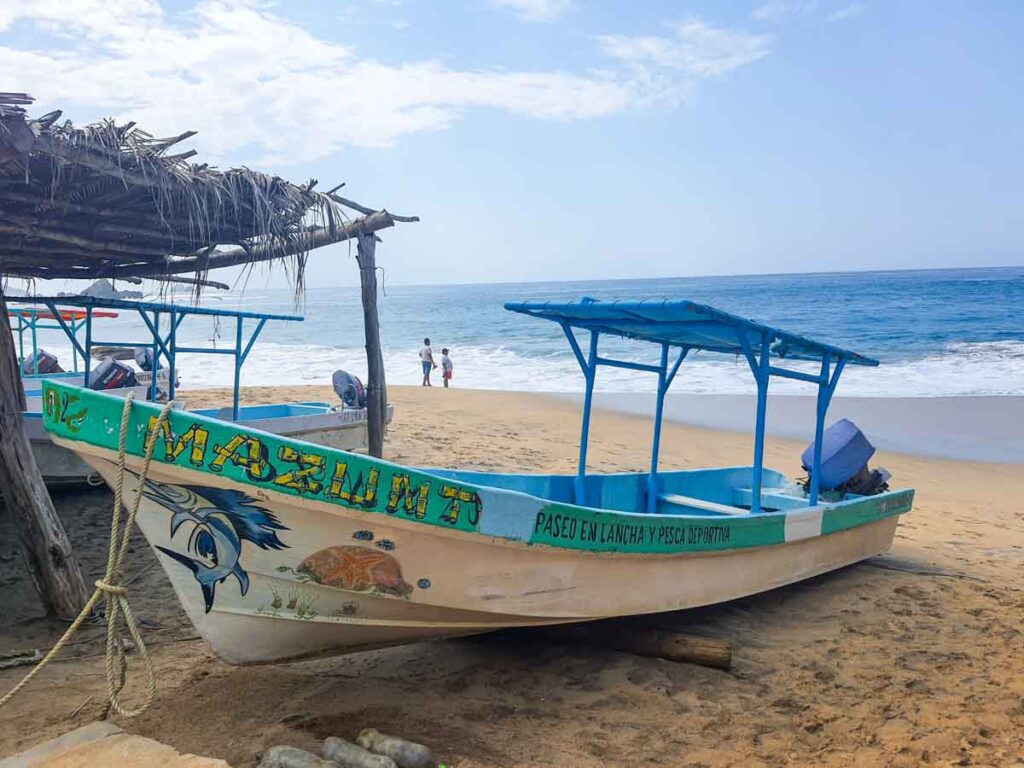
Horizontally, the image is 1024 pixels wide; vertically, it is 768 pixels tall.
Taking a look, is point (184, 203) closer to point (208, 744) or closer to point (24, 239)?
point (24, 239)

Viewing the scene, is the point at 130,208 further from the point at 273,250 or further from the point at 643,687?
the point at 643,687

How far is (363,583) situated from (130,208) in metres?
4.16

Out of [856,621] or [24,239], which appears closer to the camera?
[856,621]

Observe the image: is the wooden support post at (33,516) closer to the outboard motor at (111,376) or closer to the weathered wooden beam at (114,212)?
the weathered wooden beam at (114,212)

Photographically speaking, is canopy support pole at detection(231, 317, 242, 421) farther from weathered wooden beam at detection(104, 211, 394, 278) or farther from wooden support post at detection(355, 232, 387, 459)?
wooden support post at detection(355, 232, 387, 459)

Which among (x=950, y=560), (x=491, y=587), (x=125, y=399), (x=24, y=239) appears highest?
(x=24, y=239)

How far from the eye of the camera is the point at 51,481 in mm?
7395

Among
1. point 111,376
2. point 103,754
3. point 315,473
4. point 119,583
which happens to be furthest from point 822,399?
point 111,376

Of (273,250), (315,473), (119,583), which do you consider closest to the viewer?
(315,473)

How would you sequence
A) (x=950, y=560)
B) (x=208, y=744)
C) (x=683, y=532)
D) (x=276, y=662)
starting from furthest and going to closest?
(x=950, y=560)
(x=683, y=532)
(x=276, y=662)
(x=208, y=744)

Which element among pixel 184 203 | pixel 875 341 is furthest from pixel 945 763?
pixel 875 341

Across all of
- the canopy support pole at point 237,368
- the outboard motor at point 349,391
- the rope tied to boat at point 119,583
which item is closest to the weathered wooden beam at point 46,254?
the canopy support pole at point 237,368

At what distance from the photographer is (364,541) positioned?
11.7 feet

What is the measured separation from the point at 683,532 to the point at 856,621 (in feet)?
5.79
